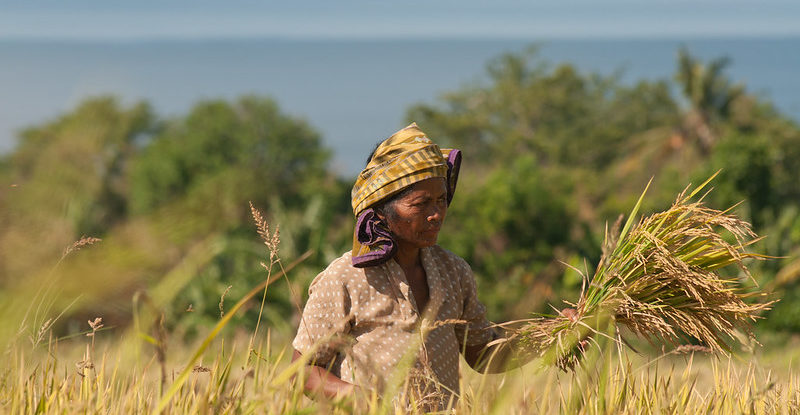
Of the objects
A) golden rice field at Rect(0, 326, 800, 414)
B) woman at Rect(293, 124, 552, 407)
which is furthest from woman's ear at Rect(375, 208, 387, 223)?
golden rice field at Rect(0, 326, 800, 414)

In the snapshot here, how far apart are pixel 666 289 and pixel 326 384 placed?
97cm

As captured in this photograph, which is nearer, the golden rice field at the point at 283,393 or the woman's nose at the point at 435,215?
the golden rice field at the point at 283,393

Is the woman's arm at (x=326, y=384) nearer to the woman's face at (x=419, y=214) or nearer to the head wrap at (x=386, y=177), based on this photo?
the head wrap at (x=386, y=177)

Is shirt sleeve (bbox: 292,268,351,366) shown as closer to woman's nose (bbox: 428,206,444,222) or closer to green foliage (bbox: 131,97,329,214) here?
woman's nose (bbox: 428,206,444,222)

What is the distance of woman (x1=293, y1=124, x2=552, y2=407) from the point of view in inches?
91.6

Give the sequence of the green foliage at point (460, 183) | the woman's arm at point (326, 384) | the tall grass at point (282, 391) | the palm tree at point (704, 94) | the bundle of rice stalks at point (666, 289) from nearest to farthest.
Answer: the green foliage at point (460, 183) → the tall grass at point (282, 391) → the woman's arm at point (326, 384) → the bundle of rice stalks at point (666, 289) → the palm tree at point (704, 94)

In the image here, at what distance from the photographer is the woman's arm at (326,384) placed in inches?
85.2

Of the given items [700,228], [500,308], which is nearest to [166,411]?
[700,228]

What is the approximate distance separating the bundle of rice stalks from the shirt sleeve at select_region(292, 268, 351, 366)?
531 millimetres

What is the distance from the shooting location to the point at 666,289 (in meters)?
2.40

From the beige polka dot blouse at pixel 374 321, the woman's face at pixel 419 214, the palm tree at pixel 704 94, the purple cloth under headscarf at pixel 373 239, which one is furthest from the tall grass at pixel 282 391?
the palm tree at pixel 704 94

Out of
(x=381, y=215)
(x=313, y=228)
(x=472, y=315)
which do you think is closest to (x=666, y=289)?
(x=472, y=315)

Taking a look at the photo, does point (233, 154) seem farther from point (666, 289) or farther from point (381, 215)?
point (666, 289)

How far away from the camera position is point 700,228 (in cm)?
234
